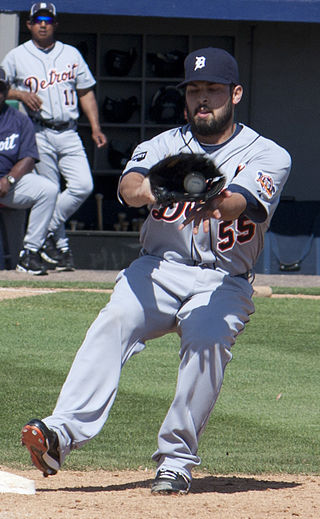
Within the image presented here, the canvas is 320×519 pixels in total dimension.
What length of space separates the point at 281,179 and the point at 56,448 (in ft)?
4.75

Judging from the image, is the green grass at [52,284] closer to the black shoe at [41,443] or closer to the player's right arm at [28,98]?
the player's right arm at [28,98]

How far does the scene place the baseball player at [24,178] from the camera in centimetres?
984

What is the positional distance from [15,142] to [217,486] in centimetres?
602

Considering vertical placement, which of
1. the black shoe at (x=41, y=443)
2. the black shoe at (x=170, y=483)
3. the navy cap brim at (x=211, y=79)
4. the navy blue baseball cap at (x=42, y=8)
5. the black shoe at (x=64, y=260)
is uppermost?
the navy blue baseball cap at (x=42, y=8)

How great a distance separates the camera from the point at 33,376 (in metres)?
6.60

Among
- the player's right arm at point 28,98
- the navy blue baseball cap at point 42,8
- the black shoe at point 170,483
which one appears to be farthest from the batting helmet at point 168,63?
the black shoe at point 170,483

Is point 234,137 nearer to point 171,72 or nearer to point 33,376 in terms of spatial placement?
point 33,376

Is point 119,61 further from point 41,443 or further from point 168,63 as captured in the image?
point 41,443

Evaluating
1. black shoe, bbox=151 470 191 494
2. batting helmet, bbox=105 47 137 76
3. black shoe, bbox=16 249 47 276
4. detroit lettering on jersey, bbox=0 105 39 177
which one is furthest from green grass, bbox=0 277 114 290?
black shoe, bbox=151 470 191 494

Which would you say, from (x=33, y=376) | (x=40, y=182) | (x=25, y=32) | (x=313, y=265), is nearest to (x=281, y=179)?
(x=33, y=376)

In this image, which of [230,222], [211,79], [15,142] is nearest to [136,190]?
[230,222]

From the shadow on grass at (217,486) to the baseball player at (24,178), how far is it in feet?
18.3

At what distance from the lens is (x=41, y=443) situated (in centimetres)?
387

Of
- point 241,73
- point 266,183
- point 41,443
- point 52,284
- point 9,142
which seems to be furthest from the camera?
point 241,73
